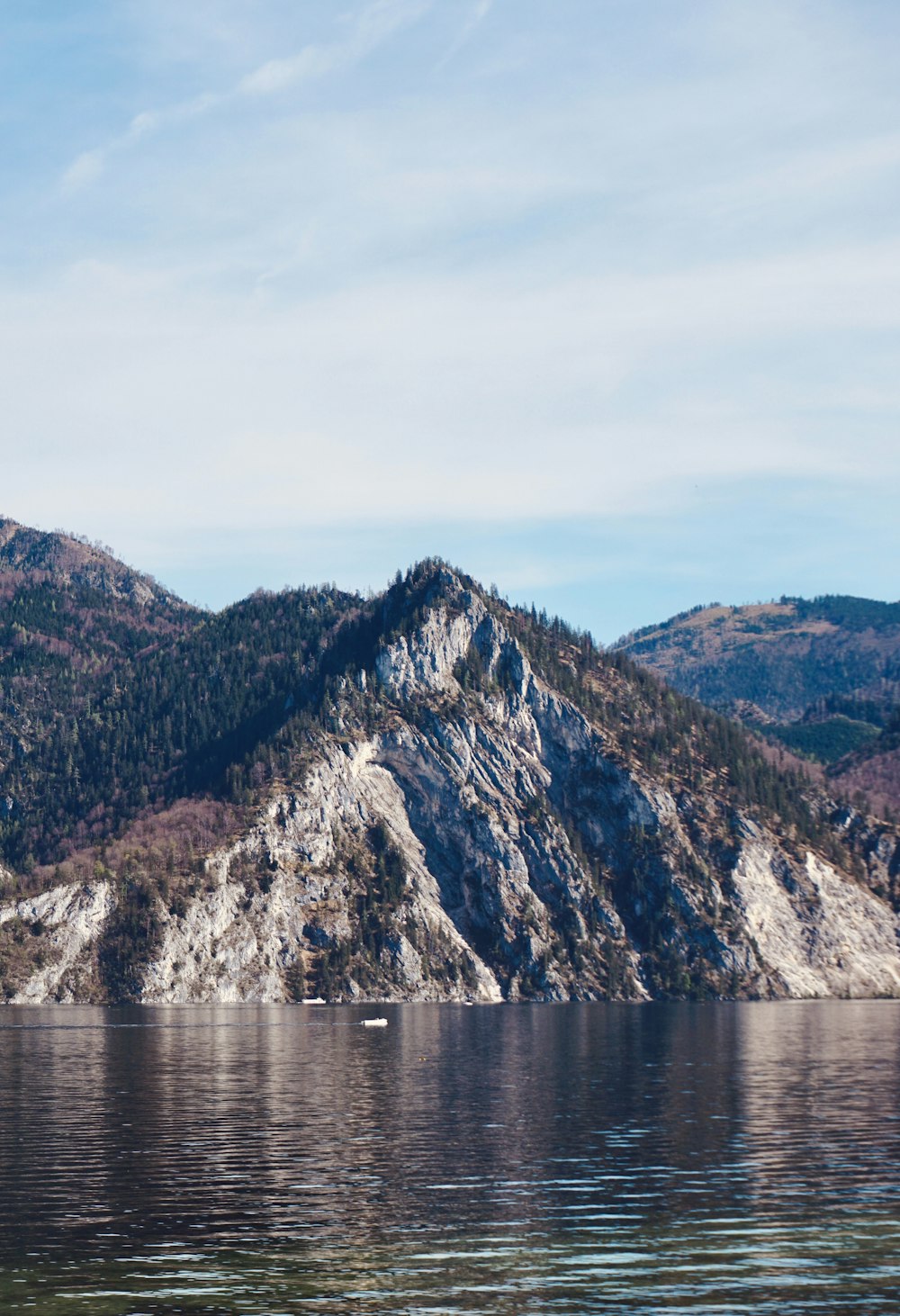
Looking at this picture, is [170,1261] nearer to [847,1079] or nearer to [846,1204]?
[846,1204]

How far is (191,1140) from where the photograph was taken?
8694 centimetres

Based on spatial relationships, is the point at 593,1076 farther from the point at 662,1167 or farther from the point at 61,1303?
the point at 61,1303

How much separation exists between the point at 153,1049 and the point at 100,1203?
93982 millimetres

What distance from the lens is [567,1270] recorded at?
54.7 meters

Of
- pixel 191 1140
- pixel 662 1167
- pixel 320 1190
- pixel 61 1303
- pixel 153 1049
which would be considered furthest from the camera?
pixel 153 1049

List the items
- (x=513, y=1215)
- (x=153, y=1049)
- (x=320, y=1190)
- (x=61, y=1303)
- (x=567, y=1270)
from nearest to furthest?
1. (x=61, y=1303)
2. (x=567, y=1270)
3. (x=513, y=1215)
4. (x=320, y=1190)
5. (x=153, y=1049)

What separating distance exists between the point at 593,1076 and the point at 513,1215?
222ft

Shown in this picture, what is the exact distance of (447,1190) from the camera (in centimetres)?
7131

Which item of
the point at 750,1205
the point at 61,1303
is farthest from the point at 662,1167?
the point at 61,1303

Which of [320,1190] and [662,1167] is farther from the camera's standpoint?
[662,1167]

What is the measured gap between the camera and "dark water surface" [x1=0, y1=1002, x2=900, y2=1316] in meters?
51.9

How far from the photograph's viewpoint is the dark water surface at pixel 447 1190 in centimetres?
5191

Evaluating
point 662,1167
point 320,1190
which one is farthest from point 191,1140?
point 662,1167

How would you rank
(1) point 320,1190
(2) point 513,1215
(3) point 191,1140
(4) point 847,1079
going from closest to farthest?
(2) point 513,1215, (1) point 320,1190, (3) point 191,1140, (4) point 847,1079
